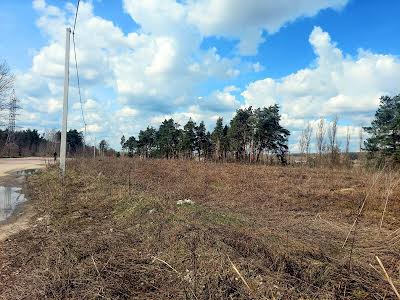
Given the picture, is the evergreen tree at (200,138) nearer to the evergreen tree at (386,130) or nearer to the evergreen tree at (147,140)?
the evergreen tree at (147,140)

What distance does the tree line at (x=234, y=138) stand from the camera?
46.7 metres

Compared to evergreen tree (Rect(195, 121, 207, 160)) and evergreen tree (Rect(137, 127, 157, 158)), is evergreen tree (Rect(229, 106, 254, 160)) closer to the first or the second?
evergreen tree (Rect(195, 121, 207, 160))

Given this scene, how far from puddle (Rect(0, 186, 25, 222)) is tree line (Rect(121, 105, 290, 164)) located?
27.3 metres

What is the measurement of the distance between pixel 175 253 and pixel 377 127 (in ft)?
125

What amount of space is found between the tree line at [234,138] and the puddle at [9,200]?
2726 cm

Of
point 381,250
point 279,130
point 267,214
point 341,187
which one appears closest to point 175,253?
point 381,250

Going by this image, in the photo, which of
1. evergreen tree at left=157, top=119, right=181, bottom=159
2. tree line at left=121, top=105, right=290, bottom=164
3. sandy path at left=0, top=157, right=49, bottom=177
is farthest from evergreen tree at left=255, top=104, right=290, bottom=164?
sandy path at left=0, top=157, right=49, bottom=177

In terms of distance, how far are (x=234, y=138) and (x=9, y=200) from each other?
127ft

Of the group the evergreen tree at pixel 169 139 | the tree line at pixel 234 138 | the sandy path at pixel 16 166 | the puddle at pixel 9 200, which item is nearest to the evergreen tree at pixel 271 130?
the tree line at pixel 234 138

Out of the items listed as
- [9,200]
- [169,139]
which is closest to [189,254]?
[9,200]

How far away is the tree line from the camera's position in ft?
153

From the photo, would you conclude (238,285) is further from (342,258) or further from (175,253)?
(342,258)

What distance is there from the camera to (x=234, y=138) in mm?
50125

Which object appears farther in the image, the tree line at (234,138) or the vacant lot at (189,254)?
the tree line at (234,138)
